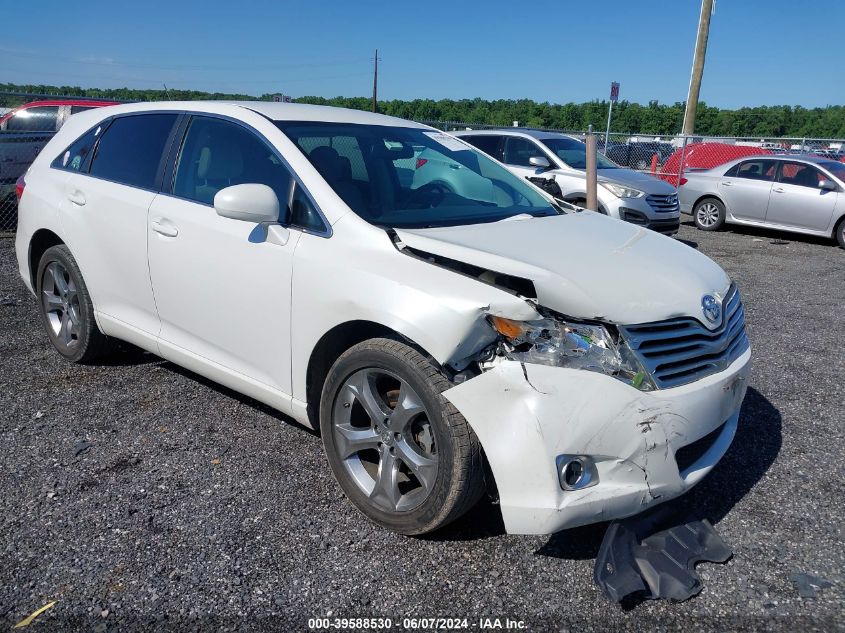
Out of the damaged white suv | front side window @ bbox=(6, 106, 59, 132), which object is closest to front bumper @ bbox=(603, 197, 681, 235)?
the damaged white suv

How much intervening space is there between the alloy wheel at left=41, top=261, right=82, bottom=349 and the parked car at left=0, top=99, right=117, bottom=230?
5.38 meters

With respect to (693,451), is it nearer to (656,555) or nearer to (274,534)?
(656,555)

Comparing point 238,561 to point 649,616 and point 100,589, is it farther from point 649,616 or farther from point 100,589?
point 649,616

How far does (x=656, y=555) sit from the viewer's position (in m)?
2.70

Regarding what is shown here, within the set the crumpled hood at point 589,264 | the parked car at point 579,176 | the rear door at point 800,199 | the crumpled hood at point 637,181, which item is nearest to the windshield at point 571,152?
the parked car at point 579,176

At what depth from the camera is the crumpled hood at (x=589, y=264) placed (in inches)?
103

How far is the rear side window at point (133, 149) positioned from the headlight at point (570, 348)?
2418mm

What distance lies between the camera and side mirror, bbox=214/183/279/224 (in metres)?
3.05

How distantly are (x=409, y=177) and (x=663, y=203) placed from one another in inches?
298

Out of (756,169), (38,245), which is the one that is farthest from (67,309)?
(756,169)

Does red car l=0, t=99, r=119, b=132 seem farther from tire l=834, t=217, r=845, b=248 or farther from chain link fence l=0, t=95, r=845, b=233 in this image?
tire l=834, t=217, r=845, b=248

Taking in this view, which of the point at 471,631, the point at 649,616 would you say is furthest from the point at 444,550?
the point at 649,616

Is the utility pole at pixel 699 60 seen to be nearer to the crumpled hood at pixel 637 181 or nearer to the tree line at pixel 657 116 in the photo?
the crumpled hood at pixel 637 181

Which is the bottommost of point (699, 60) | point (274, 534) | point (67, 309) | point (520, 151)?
point (274, 534)
